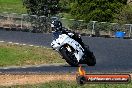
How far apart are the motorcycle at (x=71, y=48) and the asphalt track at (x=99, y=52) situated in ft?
20.6

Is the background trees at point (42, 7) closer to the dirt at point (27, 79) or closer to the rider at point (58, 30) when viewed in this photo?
the dirt at point (27, 79)

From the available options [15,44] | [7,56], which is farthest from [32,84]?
[15,44]

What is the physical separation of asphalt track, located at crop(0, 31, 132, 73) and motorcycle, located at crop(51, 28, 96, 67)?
6.28m

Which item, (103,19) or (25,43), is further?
(103,19)

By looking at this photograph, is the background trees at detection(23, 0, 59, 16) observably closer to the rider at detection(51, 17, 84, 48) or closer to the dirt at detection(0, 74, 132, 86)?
the dirt at detection(0, 74, 132, 86)

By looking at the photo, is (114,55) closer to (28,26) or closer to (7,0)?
(28,26)

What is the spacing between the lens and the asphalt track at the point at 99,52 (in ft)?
80.0

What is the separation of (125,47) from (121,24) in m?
9.90

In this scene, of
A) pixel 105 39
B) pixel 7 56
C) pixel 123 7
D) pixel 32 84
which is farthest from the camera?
pixel 123 7

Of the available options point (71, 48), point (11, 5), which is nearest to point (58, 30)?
point (71, 48)

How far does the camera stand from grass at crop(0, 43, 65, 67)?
2842 centimetres

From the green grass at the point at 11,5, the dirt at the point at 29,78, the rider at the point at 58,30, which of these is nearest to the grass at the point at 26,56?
the dirt at the point at 29,78

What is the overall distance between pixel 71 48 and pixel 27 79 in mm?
10799

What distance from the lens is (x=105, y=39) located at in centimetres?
4338
